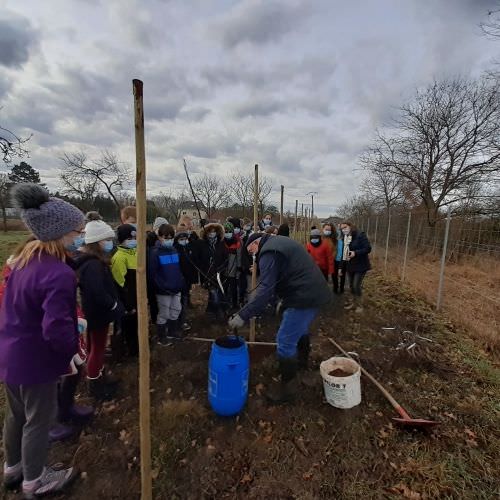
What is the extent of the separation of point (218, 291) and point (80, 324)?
3.03 meters

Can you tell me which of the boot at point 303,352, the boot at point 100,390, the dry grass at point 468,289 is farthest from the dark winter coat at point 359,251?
the boot at point 100,390

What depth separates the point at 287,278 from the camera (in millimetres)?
2951

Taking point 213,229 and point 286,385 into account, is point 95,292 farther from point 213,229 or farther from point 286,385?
point 213,229

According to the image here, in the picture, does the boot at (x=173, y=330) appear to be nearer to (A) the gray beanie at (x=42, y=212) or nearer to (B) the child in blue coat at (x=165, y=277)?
(B) the child in blue coat at (x=165, y=277)

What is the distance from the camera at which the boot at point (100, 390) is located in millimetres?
2977

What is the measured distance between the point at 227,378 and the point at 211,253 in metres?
2.74

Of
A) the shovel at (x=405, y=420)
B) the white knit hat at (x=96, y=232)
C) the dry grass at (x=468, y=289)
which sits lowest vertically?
the shovel at (x=405, y=420)

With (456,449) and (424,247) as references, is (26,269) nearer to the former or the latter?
(456,449)

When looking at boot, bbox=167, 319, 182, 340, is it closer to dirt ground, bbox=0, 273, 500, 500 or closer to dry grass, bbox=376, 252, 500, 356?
dirt ground, bbox=0, 273, 500, 500

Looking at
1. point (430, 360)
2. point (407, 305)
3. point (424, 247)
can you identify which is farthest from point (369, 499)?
point (424, 247)

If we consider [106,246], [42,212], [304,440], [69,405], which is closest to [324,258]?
[304,440]

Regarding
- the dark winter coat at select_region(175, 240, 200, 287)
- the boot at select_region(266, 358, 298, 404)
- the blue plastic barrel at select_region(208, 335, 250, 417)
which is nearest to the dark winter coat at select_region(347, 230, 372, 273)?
the dark winter coat at select_region(175, 240, 200, 287)

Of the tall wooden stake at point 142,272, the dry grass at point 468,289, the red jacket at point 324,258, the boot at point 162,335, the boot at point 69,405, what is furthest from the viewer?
the red jacket at point 324,258

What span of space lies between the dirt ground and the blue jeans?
56 cm
